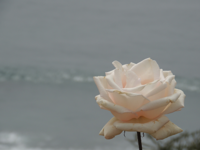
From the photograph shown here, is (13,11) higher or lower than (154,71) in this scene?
higher

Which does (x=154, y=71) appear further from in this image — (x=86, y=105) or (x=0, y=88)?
(x=0, y=88)

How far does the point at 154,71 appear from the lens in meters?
0.15

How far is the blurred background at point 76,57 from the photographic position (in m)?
0.52

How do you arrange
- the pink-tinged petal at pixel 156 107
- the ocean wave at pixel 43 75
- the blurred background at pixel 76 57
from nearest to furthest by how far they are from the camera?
the pink-tinged petal at pixel 156 107 → the blurred background at pixel 76 57 → the ocean wave at pixel 43 75

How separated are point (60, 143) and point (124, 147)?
0.14 metres

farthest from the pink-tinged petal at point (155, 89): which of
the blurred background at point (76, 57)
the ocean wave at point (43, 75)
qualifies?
the ocean wave at point (43, 75)

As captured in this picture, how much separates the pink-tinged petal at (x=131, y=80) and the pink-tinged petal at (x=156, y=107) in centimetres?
2

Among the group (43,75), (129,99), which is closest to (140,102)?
(129,99)

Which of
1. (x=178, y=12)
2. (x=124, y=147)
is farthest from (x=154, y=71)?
(x=178, y=12)

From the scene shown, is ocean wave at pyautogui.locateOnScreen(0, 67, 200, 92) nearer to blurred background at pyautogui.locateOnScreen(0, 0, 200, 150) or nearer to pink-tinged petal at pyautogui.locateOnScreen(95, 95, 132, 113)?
blurred background at pyautogui.locateOnScreen(0, 0, 200, 150)

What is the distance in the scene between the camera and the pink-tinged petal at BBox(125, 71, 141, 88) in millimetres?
145

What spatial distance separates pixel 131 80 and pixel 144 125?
0.03 meters

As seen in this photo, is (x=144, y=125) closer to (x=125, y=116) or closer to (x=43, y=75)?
(x=125, y=116)

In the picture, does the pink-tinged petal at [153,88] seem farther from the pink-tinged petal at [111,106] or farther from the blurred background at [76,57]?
the blurred background at [76,57]
